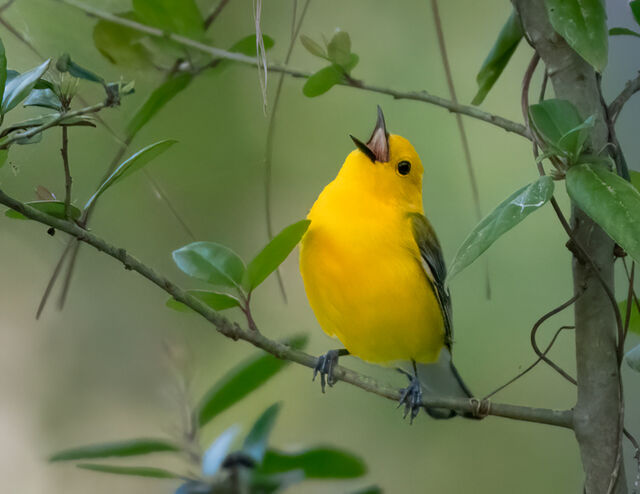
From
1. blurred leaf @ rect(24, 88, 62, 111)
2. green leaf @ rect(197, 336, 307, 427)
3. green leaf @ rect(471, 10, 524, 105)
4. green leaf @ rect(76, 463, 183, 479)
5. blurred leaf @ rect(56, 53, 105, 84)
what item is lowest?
green leaf @ rect(76, 463, 183, 479)

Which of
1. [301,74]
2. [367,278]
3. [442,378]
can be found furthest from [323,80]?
[442,378]

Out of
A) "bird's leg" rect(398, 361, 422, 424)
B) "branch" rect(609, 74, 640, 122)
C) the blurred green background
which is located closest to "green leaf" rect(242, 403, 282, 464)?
"branch" rect(609, 74, 640, 122)

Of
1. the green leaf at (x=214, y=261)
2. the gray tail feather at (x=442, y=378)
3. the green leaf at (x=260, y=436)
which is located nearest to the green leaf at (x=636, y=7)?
the green leaf at (x=214, y=261)

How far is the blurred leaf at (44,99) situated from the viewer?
3.51ft

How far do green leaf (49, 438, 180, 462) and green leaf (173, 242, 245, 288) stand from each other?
1.01 ft

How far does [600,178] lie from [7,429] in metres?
2.96

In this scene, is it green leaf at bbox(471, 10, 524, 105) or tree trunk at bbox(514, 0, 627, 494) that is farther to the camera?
green leaf at bbox(471, 10, 524, 105)

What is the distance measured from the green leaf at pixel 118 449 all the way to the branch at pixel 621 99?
833 mm

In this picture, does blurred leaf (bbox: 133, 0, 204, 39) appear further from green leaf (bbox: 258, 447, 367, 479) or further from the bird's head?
green leaf (bbox: 258, 447, 367, 479)

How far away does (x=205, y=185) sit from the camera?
326cm

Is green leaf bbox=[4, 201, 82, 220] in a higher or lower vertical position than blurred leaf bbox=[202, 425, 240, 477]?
higher

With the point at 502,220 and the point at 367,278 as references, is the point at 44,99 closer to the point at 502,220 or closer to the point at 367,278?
the point at 502,220

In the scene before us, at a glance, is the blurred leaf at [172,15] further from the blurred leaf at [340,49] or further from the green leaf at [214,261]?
the green leaf at [214,261]

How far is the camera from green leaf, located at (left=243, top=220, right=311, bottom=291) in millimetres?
1176
